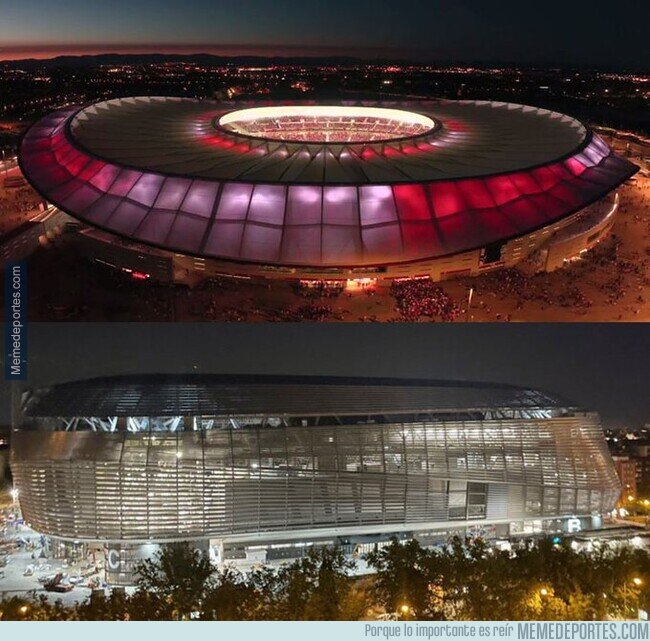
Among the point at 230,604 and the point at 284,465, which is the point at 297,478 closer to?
the point at 284,465

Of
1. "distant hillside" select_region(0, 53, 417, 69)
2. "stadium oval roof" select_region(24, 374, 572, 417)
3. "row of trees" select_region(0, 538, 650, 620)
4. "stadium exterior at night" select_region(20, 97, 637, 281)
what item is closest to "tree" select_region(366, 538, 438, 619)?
"row of trees" select_region(0, 538, 650, 620)

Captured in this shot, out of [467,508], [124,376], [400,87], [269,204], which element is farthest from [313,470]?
[400,87]

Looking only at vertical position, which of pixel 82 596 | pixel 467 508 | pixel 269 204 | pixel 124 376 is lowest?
pixel 82 596

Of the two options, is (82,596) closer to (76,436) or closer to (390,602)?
(76,436)

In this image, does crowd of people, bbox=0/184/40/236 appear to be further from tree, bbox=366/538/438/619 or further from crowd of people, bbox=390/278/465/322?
tree, bbox=366/538/438/619

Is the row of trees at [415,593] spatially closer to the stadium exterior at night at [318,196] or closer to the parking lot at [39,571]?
the parking lot at [39,571]

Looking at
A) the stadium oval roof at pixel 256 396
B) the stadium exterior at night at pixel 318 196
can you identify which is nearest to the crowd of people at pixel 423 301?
the stadium exterior at night at pixel 318 196
